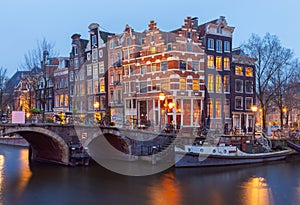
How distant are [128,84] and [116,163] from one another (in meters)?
14.1

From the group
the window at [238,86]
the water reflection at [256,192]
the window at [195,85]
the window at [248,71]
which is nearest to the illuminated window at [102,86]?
the window at [195,85]

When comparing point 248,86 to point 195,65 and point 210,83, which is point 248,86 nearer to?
point 210,83

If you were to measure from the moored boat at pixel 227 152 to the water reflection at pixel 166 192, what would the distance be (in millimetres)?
4206

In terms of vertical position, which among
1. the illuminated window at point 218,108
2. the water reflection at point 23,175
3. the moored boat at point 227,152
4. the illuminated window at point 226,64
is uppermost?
the illuminated window at point 226,64

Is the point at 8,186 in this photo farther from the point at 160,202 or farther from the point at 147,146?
the point at 147,146

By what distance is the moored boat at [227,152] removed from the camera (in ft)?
96.2

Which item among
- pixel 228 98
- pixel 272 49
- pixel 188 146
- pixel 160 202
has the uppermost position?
pixel 272 49

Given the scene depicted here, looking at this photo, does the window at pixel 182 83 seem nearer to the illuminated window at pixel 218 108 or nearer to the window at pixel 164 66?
the window at pixel 164 66

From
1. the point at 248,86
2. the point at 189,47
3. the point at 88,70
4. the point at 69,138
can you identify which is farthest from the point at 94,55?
the point at 69,138

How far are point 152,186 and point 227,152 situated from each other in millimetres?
10155

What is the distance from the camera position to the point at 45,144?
107 ft

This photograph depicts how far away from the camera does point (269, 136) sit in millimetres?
40750

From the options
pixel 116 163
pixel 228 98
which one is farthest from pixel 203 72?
pixel 116 163

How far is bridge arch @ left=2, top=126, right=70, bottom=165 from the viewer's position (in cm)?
2860
